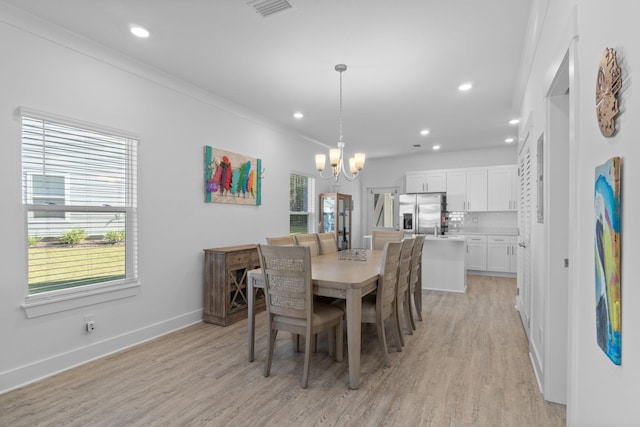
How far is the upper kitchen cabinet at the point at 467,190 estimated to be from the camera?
712 cm

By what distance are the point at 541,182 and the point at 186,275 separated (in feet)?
11.7

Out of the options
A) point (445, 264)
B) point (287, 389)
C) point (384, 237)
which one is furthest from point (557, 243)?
point (445, 264)

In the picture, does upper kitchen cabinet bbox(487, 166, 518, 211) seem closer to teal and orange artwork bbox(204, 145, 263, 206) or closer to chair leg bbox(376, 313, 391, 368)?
teal and orange artwork bbox(204, 145, 263, 206)

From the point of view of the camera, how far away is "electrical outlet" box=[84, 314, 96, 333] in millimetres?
2912

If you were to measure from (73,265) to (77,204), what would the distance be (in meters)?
0.52

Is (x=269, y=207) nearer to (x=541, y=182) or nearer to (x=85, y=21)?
(x=85, y=21)

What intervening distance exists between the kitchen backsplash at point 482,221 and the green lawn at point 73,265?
21.7ft

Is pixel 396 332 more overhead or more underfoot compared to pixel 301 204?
more underfoot

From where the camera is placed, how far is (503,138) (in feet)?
21.1

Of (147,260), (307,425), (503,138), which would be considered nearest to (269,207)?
(147,260)

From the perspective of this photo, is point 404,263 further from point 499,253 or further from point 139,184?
point 499,253

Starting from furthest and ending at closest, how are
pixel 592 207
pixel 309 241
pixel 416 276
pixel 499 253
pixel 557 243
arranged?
pixel 499 253 < pixel 309 241 < pixel 416 276 < pixel 557 243 < pixel 592 207

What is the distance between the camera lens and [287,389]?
7.98ft

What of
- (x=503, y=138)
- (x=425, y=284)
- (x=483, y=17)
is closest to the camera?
(x=483, y=17)
